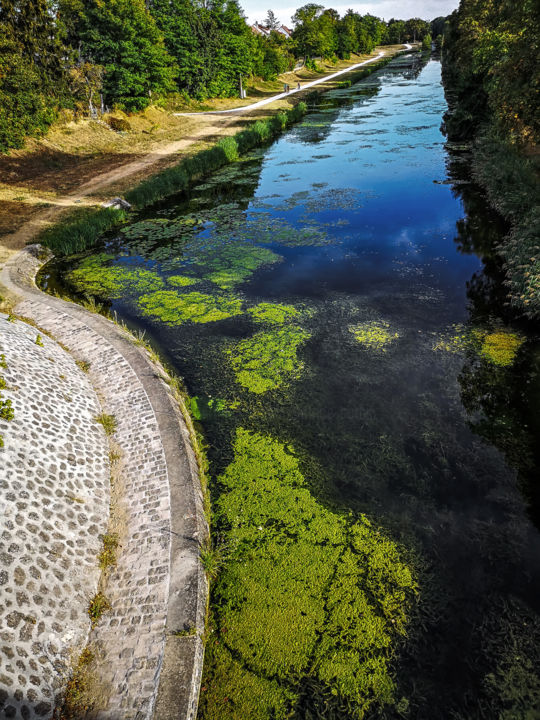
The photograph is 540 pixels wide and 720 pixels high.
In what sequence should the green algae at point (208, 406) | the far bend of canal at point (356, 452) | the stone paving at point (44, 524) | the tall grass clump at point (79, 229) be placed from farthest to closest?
the tall grass clump at point (79, 229)
the green algae at point (208, 406)
the far bend of canal at point (356, 452)
the stone paving at point (44, 524)

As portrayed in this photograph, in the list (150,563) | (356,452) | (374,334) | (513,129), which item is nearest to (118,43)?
(513,129)

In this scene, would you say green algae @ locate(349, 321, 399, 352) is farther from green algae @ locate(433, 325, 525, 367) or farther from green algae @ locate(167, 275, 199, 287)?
green algae @ locate(167, 275, 199, 287)

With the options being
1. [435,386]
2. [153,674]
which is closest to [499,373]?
[435,386]

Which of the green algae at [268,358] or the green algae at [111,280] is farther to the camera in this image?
the green algae at [111,280]

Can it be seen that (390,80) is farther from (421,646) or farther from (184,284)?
(421,646)

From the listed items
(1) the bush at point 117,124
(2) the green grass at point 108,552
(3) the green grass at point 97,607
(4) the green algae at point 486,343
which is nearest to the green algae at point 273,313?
(4) the green algae at point 486,343

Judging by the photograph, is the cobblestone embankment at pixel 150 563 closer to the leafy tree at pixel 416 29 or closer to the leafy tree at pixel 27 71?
the leafy tree at pixel 27 71
